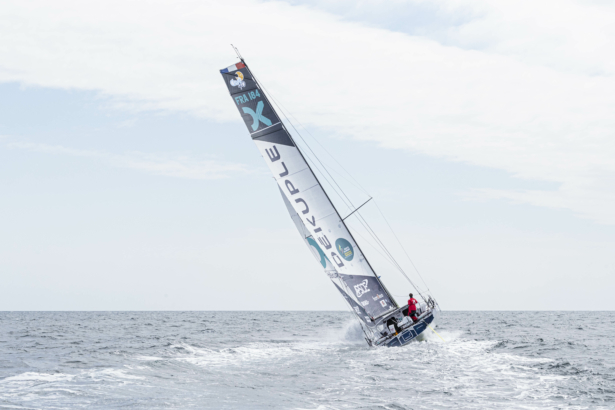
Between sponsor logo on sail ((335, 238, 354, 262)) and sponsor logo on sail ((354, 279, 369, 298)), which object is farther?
sponsor logo on sail ((354, 279, 369, 298))

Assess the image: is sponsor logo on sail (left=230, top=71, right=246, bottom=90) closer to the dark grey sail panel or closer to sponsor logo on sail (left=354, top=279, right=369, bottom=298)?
the dark grey sail panel

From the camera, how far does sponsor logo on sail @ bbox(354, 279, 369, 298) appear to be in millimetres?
18938

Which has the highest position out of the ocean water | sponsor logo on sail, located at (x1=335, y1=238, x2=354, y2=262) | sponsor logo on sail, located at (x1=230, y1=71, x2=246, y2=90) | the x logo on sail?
sponsor logo on sail, located at (x1=230, y1=71, x2=246, y2=90)

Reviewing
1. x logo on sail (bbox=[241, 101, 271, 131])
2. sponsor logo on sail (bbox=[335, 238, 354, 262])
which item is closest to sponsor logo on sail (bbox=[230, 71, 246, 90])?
x logo on sail (bbox=[241, 101, 271, 131])

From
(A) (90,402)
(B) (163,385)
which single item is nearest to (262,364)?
(B) (163,385)

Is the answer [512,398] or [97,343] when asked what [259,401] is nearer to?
[512,398]

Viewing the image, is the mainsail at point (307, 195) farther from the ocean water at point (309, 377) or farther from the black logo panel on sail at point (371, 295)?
the ocean water at point (309, 377)

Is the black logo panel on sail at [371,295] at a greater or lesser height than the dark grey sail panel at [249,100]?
lesser

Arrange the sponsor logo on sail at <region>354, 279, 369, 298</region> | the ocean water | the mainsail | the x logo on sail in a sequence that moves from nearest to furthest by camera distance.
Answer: the ocean water, the mainsail, the x logo on sail, the sponsor logo on sail at <region>354, 279, 369, 298</region>

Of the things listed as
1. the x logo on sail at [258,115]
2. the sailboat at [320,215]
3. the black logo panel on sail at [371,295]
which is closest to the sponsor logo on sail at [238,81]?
the sailboat at [320,215]

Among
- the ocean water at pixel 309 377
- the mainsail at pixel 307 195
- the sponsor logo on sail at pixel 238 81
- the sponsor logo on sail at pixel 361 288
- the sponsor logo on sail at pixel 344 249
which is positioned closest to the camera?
the ocean water at pixel 309 377

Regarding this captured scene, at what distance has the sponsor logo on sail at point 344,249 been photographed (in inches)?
741

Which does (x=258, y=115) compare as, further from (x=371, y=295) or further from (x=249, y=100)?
(x=371, y=295)

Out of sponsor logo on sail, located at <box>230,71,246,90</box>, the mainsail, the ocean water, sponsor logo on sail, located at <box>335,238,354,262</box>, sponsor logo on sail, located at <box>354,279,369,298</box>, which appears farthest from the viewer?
sponsor logo on sail, located at <box>354,279,369,298</box>
